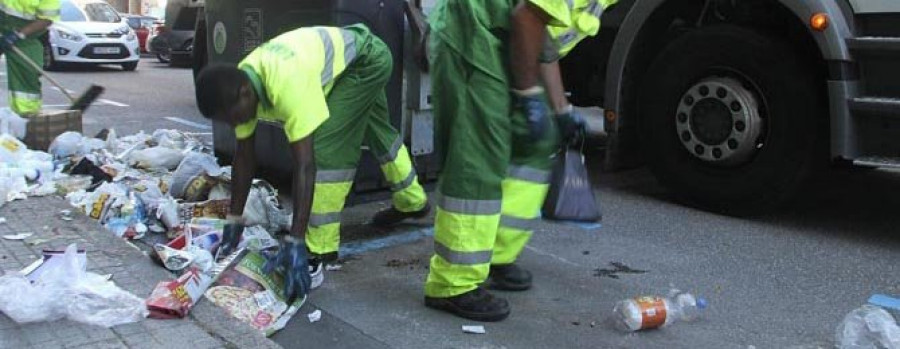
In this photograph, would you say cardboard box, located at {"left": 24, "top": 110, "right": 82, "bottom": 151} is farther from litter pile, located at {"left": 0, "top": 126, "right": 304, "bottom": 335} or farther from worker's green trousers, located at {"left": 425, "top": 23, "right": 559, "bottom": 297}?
worker's green trousers, located at {"left": 425, "top": 23, "right": 559, "bottom": 297}

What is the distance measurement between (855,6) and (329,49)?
8.49 ft

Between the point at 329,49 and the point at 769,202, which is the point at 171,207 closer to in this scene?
the point at 329,49

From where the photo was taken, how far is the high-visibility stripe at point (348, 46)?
370cm

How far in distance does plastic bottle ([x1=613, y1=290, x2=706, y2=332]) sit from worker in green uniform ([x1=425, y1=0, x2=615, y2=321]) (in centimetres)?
44

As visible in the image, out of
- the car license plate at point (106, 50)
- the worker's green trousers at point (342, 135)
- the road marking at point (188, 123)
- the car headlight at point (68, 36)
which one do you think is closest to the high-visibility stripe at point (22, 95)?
the road marking at point (188, 123)

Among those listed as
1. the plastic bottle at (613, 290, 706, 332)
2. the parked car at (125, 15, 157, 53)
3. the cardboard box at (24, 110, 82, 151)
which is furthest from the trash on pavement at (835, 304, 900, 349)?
the parked car at (125, 15, 157, 53)

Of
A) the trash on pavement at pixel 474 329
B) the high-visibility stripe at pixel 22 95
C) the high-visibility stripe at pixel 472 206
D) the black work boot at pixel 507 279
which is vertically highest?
the high-visibility stripe at pixel 472 206

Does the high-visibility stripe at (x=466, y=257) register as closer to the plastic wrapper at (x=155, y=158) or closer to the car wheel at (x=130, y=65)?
the plastic wrapper at (x=155, y=158)

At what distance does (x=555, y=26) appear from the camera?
10.6ft

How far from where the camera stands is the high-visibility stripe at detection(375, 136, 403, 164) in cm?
428

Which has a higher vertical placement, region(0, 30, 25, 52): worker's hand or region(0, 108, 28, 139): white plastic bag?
region(0, 30, 25, 52): worker's hand

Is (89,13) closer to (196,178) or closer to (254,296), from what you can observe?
(196,178)

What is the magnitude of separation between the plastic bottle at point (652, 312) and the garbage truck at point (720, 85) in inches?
57.8

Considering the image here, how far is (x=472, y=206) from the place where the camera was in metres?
3.25
